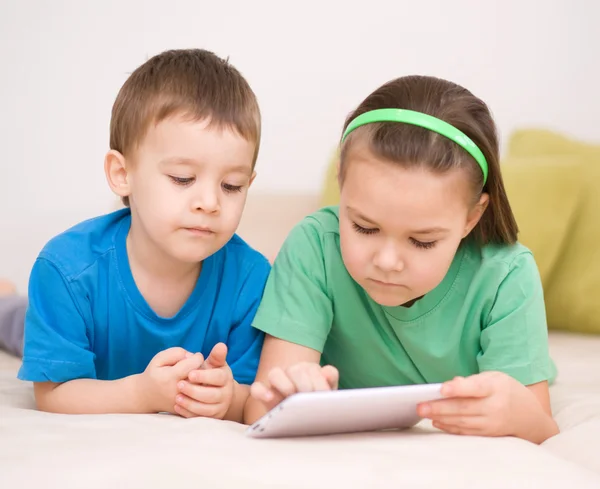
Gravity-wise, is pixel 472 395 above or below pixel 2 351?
above

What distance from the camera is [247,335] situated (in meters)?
1.53

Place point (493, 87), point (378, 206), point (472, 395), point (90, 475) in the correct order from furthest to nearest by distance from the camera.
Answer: point (493, 87)
point (378, 206)
point (472, 395)
point (90, 475)

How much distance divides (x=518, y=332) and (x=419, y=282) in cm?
22

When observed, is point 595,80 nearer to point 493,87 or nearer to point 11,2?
point 493,87

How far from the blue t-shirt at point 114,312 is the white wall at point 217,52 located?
0.92 metres

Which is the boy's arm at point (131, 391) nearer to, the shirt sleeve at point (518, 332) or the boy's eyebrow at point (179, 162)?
the boy's eyebrow at point (179, 162)

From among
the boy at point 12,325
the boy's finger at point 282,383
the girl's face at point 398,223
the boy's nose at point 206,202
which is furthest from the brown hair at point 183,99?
the boy at point 12,325

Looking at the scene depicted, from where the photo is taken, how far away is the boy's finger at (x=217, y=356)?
50.9 inches

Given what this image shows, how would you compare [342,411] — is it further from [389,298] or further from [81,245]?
[81,245]

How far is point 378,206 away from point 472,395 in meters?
0.31

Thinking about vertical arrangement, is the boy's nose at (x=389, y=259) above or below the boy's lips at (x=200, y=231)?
above

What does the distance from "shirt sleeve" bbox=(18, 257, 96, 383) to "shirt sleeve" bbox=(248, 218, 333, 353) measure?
30 centimetres

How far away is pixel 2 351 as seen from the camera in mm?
1880

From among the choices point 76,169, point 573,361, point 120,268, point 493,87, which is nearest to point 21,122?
point 76,169
